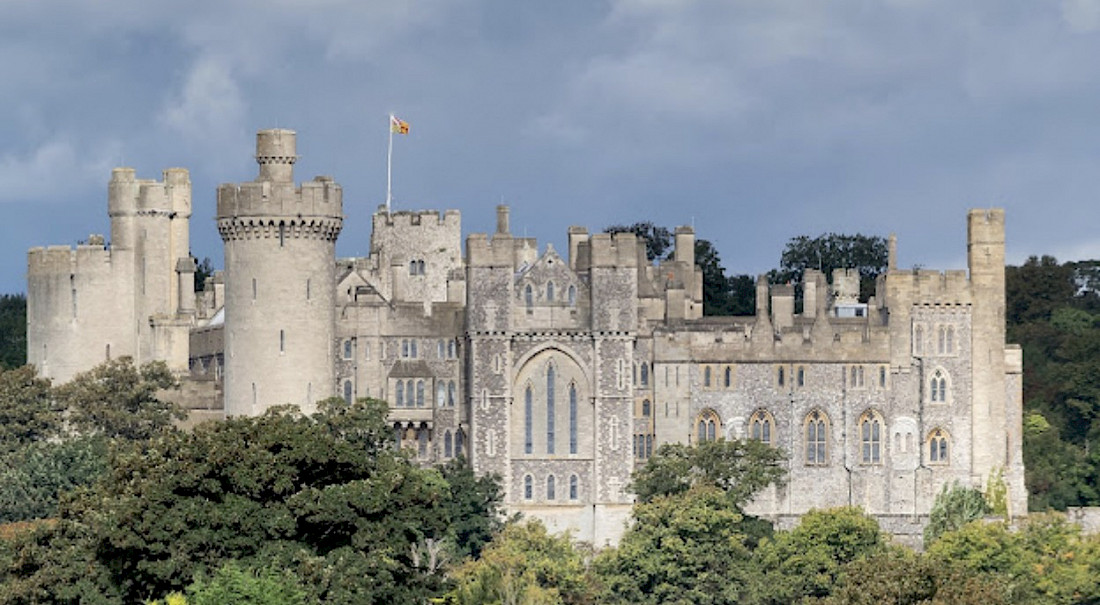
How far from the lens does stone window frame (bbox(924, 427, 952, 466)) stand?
115 meters

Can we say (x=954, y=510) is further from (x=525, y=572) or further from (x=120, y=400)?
(x=120, y=400)

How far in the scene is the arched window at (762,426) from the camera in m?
115

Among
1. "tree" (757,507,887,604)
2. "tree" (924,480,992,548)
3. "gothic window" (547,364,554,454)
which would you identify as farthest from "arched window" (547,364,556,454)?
"tree" (924,480,992,548)

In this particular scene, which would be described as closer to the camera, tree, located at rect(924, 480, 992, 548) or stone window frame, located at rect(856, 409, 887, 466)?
tree, located at rect(924, 480, 992, 548)

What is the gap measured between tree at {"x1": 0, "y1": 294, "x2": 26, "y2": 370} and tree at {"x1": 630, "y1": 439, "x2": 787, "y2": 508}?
102ft

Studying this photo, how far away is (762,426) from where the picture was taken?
115 metres

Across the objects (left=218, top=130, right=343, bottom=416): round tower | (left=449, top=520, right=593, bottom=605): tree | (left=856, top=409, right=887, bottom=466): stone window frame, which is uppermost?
(left=218, top=130, right=343, bottom=416): round tower

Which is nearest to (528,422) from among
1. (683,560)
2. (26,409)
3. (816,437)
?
(816,437)

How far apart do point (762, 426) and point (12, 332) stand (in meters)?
53.9

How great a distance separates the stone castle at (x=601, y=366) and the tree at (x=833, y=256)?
3078 centimetres

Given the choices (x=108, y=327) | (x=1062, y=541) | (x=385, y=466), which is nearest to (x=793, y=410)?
(x=1062, y=541)

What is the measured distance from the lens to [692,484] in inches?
4373

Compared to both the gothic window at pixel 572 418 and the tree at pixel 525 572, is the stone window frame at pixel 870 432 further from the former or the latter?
the tree at pixel 525 572

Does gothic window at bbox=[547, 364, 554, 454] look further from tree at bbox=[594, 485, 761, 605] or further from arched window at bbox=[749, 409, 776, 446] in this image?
tree at bbox=[594, 485, 761, 605]
